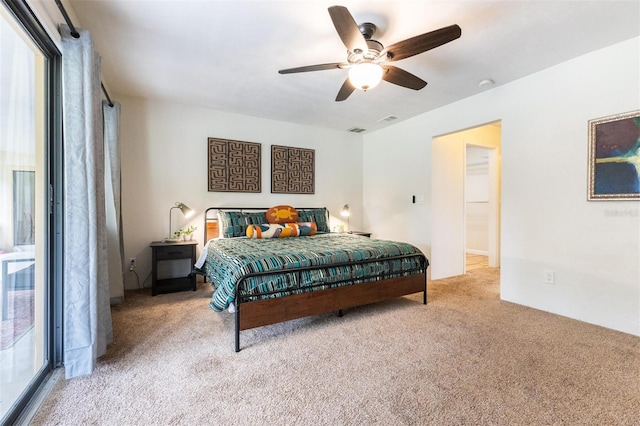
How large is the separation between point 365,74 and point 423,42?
0.44 metres

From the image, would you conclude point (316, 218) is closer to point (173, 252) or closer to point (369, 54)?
point (173, 252)

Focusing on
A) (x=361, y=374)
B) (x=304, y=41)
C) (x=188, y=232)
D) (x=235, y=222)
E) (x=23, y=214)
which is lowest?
(x=361, y=374)

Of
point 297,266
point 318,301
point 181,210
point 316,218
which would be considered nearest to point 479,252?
point 316,218

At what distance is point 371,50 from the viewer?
85.4 inches

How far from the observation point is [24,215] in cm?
167

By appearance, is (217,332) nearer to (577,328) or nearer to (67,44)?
(67,44)

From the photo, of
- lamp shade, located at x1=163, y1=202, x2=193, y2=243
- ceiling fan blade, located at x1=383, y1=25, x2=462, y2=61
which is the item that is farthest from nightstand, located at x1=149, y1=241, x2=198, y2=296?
ceiling fan blade, located at x1=383, y1=25, x2=462, y2=61

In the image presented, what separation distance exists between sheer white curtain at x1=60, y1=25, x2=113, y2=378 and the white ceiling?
0.56 m

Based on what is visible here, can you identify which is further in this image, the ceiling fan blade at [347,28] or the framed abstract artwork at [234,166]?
the framed abstract artwork at [234,166]

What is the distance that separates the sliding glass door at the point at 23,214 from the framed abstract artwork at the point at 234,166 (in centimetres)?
233

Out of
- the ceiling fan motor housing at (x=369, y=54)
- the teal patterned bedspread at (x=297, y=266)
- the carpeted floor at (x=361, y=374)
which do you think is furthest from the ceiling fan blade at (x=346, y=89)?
the carpeted floor at (x=361, y=374)

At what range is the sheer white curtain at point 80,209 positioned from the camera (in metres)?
1.81

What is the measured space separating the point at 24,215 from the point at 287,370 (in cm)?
185

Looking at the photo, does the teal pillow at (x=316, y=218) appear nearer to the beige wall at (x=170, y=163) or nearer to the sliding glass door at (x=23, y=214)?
the beige wall at (x=170, y=163)
